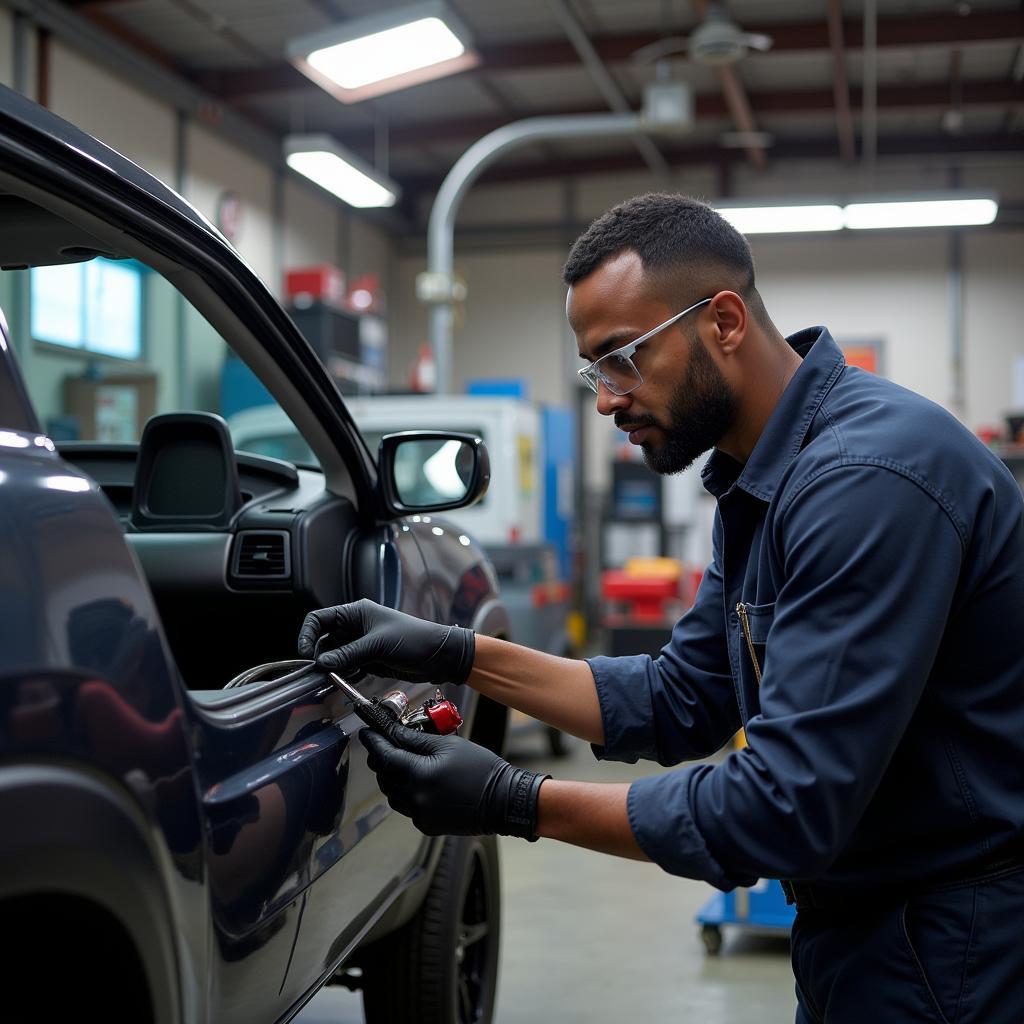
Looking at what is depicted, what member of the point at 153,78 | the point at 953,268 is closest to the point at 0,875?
the point at 153,78

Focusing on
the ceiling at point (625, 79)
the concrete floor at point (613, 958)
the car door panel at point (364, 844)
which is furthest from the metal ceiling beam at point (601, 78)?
the car door panel at point (364, 844)

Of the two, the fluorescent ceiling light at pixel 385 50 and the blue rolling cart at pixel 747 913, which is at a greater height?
the fluorescent ceiling light at pixel 385 50

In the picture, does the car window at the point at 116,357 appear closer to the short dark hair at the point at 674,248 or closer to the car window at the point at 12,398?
the short dark hair at the point at 674,248

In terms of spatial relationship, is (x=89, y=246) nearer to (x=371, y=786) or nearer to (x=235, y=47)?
(x=371, y=786)

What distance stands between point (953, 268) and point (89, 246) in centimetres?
1252

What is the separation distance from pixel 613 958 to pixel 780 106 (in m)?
9.27

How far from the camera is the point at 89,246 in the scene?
172 centimetres

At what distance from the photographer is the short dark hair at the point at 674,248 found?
1699mm

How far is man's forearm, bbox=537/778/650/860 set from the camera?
1.45 m

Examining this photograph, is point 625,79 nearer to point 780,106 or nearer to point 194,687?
point 780,106

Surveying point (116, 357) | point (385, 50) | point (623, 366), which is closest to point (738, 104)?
point (385, 50)

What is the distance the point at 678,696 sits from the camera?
6.53 ft

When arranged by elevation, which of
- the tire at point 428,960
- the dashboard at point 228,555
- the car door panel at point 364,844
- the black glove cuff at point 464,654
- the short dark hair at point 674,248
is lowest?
the tire at point 428,960

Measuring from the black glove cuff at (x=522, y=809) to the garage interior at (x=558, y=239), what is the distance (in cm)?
203
